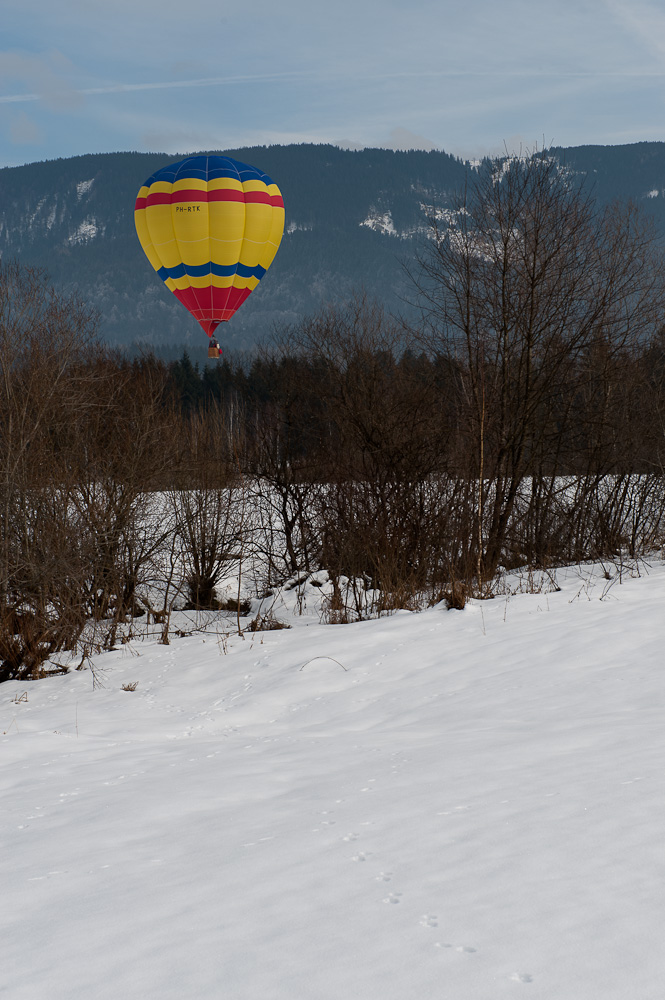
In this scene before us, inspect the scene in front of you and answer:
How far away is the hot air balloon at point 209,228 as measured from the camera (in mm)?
19984

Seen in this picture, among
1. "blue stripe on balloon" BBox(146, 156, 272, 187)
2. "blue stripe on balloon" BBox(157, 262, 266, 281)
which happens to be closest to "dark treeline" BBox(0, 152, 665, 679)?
"blue stripe on balloon" BBox(157, 262, 266, 281)

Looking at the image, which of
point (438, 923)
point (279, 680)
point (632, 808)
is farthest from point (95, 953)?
point (279, 680)

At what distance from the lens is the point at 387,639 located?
29.9 feet

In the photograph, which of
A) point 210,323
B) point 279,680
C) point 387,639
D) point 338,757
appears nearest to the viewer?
point 338,757

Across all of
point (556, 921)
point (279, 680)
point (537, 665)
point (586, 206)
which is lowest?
point (279, 680)

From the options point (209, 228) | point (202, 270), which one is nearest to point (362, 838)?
point (209, 228)

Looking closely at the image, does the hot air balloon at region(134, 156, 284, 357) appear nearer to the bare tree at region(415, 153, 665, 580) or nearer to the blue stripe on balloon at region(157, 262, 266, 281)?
the blue stripe on balloon at region(157, 262, 266, 281)

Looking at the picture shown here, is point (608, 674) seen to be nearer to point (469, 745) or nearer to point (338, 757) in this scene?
point (469, 745)

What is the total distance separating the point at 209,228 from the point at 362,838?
18.8 m

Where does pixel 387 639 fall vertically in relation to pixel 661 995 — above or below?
below

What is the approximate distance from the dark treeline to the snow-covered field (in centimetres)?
493

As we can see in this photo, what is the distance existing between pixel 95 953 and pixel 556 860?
1.72m

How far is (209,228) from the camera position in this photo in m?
20.1

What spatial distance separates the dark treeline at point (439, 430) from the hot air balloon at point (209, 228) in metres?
4.81
